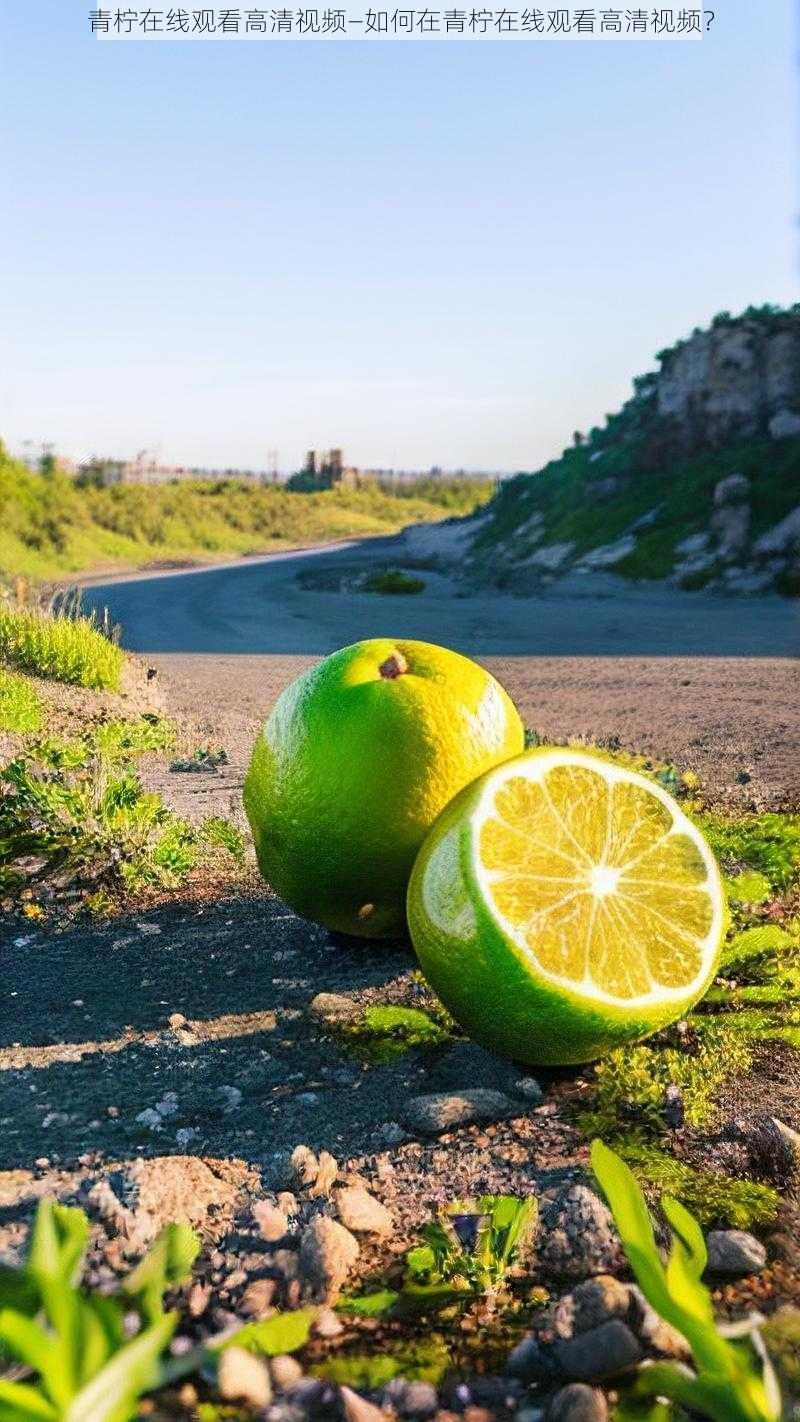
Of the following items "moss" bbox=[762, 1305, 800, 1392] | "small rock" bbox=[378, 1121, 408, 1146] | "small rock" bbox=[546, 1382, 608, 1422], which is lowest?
"small rock" bbox=[378, 1121, 408, 1146]

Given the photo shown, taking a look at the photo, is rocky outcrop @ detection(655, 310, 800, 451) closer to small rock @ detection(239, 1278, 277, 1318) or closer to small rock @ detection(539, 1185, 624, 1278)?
small rock @ detection(539, 1185, 624, 1278)

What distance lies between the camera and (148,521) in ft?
158

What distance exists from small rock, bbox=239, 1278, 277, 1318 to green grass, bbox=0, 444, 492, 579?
24701 millimetres

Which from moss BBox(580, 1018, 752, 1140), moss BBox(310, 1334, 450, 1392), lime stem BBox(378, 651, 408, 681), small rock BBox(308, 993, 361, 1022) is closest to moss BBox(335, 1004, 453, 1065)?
small rock BBox(308, 993, 361, 1022)

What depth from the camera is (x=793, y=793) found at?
709cm

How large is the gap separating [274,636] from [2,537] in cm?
2272

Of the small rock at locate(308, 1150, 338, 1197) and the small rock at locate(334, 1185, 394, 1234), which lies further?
the small rock at locate(308, 1150, 338, 1197)

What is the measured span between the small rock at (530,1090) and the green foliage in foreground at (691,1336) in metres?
1.15

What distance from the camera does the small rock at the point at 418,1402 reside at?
1.93 m

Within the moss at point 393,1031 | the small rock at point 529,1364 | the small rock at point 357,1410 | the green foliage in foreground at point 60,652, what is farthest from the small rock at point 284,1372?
the green foliage in foreground at point 60,652

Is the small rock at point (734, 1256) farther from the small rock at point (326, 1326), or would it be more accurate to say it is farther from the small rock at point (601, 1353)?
the small rock at point (326, 1326)

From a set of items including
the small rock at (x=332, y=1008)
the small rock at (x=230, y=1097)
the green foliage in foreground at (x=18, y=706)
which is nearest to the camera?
the small rock at (x=230, y=1097)

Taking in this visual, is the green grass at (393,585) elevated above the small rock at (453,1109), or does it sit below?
above

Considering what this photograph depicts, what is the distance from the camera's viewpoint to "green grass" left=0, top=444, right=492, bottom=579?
3988cm
